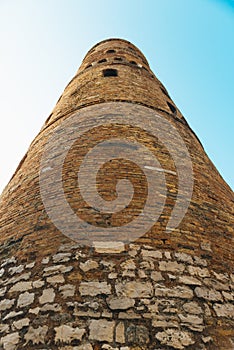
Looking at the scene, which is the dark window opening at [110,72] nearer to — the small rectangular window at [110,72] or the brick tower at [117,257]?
the small rectangular window at [110,72]

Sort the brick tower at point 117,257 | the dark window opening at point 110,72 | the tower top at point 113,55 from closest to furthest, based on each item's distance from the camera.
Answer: the brick tower at point 117,257 → the dark window opening at point 110,72 → the tower top at point 113,55

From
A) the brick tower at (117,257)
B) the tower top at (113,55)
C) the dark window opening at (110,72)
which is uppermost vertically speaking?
the tower top at (113,55)

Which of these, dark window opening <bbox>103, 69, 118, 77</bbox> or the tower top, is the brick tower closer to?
dark window opening <bbox>103, 69, 118, 77</bbox>

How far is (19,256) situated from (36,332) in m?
1.25

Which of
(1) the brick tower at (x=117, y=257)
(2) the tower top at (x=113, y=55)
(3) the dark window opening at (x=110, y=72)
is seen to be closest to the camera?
(1) the brick tower at (x=117, y=257)

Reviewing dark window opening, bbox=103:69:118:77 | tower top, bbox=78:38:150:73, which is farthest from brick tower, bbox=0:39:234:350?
tower top, bbox=78:38:150:73

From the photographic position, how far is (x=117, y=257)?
13.4 ft

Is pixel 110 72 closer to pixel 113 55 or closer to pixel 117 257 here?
pixel 113 55

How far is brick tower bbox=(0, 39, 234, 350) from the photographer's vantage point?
3438mm

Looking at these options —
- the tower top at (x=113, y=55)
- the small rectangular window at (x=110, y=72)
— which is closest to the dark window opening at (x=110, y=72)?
the small rectangular window at (x=110, y=72)

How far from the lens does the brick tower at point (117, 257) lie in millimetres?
3438

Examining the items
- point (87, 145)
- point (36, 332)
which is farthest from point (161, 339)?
point (87, 145)

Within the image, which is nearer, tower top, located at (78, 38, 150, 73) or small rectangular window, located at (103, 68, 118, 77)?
small rectangular window, located at (103, 68, 118, 77)

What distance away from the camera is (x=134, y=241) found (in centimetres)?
430
